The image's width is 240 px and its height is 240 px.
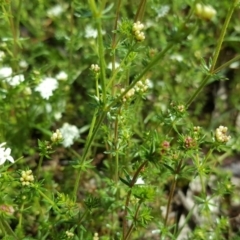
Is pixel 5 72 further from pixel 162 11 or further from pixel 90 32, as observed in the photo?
pixel 162 11

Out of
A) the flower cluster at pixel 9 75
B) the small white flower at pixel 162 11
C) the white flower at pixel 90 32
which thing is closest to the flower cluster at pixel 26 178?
the flower cluster at pixel 9 75

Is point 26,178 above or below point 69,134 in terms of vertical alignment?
above

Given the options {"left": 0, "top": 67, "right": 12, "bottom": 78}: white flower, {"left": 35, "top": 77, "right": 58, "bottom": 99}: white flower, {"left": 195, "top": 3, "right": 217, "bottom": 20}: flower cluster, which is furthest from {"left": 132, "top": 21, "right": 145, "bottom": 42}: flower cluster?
{"left": 0, "top": 67, "right": 12, "bottom": 78}: white flower

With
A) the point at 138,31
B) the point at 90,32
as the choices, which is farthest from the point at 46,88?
the point at 138,31

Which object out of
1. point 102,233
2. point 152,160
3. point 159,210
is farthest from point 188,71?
point 152,160

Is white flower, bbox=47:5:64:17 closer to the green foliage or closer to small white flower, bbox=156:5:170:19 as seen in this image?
the green foliage
